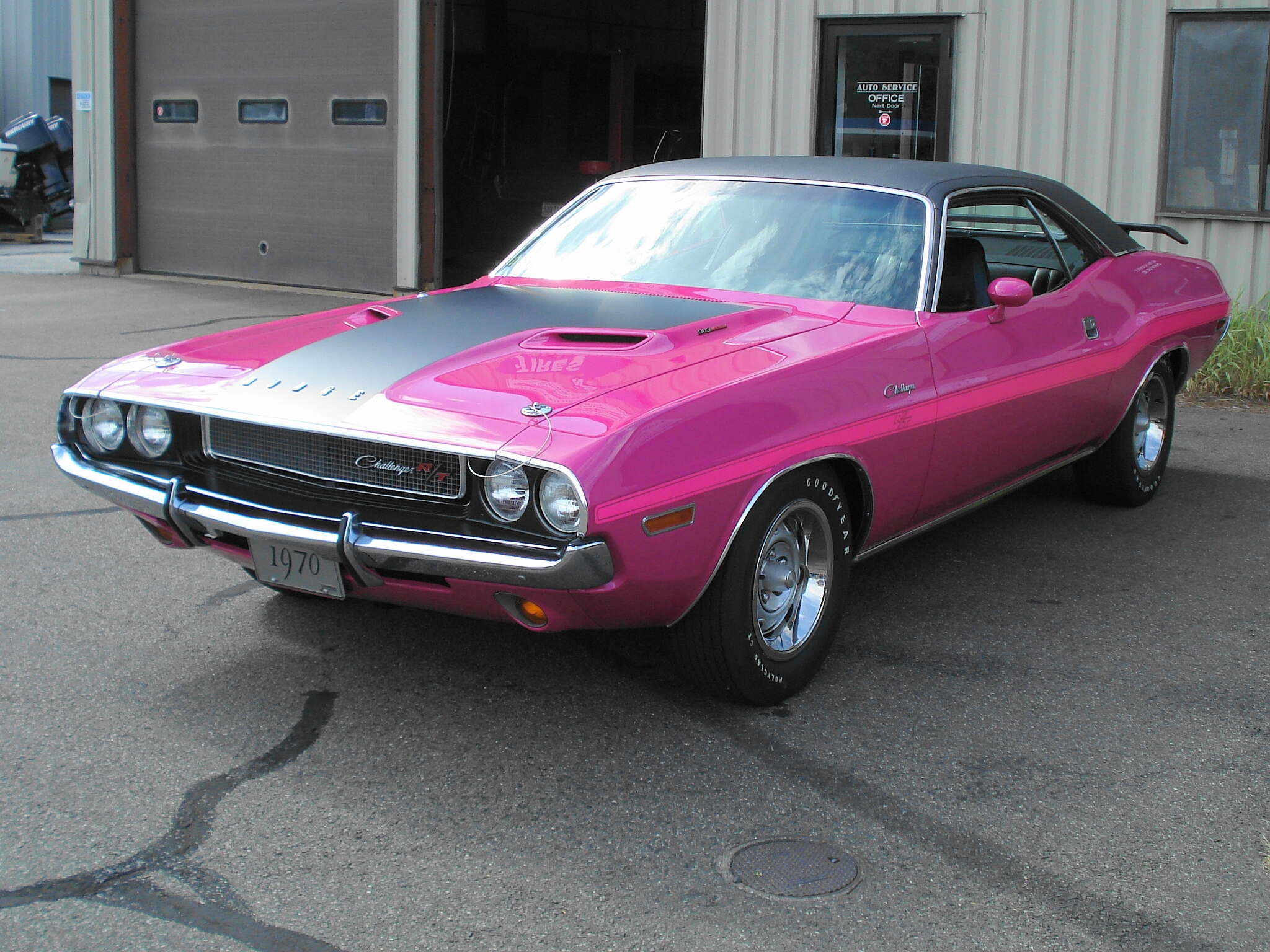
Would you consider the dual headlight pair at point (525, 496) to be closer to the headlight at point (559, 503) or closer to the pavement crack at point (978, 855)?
the headlight at point (559, 503)

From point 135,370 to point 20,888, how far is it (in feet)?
5.00

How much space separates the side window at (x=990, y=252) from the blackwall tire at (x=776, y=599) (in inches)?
36.8

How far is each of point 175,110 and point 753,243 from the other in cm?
1150

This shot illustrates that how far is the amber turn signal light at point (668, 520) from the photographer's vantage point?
2848 mm

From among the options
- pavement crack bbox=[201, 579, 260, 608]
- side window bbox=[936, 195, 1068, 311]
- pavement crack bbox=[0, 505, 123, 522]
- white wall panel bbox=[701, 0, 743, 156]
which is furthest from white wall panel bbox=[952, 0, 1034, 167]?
pavement crack bbox=[201, 579, 260, 608]

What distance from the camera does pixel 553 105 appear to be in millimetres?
18188

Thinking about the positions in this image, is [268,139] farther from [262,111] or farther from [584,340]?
[584,340]

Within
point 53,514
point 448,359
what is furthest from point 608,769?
point 53,514

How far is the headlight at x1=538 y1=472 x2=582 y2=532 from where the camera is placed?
278 cm

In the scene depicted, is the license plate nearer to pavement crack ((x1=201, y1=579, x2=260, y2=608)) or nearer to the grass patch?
pavement crack ((x1=201, y1=579, x2=260, y2=608))

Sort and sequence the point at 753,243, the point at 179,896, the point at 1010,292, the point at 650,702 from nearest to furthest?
the point at 179,896, the point at 650,702, the point at 1010,292, the point at 753,243

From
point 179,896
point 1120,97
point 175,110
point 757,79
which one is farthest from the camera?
point 175,110

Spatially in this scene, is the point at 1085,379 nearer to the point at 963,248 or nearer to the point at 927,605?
the point at 963,248

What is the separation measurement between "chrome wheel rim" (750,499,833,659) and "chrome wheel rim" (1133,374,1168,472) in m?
2.45
